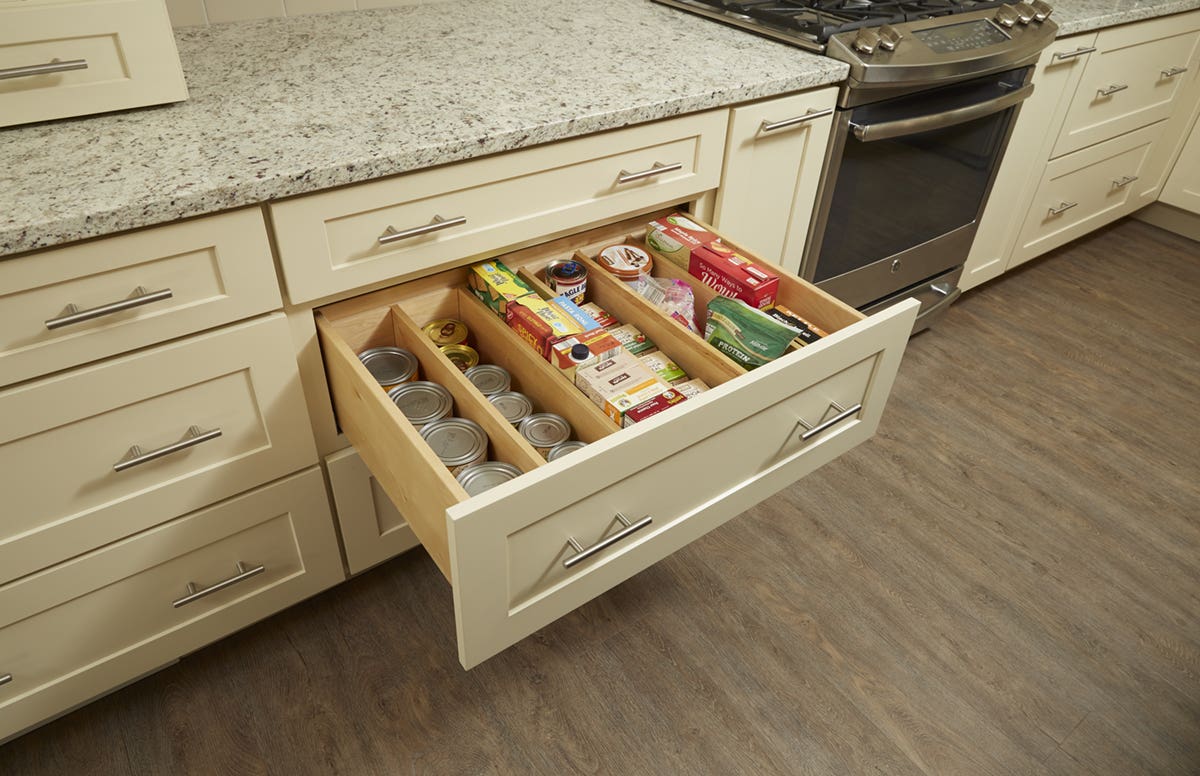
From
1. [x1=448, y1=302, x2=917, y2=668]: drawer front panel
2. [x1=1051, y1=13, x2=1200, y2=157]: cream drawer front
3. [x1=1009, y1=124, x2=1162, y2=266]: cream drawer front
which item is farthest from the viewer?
[x1=1009, y1=124, x2=1162, y2=266]: cream drawer front

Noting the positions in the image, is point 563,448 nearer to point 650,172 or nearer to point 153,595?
point 650,172

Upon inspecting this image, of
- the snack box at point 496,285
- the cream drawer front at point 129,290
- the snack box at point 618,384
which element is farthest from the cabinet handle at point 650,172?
the cream drawer front at point 129,290

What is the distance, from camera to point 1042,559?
1557 mm

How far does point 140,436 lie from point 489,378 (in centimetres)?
46

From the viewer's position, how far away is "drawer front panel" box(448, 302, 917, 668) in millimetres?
771

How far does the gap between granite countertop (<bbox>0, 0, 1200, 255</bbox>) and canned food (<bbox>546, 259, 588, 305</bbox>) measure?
8.0 inches

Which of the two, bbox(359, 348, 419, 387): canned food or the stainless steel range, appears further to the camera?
the stainless steel range

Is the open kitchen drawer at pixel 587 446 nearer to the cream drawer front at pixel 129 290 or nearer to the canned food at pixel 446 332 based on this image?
the canned food at pixel 446 332

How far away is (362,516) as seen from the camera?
1283mm

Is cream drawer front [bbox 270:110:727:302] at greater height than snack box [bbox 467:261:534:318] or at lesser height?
greater

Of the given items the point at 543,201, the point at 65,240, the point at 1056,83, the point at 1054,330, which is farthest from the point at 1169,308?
the point at 65,240

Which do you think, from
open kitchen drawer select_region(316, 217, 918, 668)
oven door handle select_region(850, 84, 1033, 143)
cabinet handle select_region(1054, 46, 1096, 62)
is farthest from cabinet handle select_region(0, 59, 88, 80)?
cabinet handle select_region(1054, 46, 1096, 62)

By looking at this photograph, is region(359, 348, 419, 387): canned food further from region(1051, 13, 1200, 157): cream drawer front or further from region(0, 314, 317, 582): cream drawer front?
region(1051, 13, 1200, 157): cream drawer front

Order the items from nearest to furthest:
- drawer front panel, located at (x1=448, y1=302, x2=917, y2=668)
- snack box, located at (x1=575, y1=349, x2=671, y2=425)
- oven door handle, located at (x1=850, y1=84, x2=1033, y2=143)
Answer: drawer front panel, located at (x1=448, y1=302, x2=917, y2=668), snack box, located at (x1=575, y1=349, x2=671, y2=425), oven door handle, located at (x1=850, y1=84, x2=1033, y2=143)
